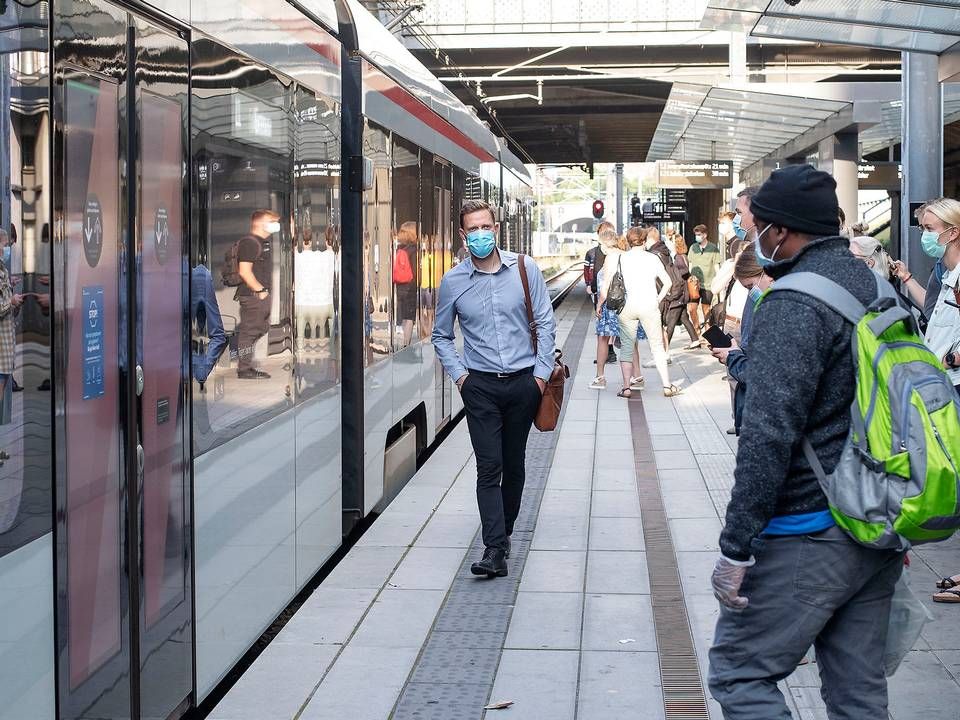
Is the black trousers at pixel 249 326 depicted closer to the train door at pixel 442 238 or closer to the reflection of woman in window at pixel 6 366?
the reflection of woman in window at pixel 6 366

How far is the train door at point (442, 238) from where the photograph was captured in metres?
10.5

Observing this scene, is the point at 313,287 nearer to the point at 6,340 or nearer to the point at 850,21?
the point at 6,340

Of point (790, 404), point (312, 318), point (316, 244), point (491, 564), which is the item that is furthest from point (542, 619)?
point (790, 404)

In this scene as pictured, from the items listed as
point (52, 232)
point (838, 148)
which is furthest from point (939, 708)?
point (838, 148)

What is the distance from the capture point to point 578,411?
1334 cm

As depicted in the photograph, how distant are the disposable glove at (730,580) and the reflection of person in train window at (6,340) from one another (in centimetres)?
155

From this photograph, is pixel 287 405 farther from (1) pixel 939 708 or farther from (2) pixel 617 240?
(2) pixel 617 240

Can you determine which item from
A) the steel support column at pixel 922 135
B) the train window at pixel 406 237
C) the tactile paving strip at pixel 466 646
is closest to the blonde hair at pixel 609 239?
the steel support column at pixel 922 135

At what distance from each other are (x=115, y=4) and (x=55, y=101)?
0.50m

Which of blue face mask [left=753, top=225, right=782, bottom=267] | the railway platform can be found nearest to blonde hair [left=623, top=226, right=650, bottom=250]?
the railway platform

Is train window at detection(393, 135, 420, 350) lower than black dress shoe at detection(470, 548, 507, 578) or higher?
higher

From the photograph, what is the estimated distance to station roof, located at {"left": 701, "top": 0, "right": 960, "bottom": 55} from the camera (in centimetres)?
Answer: 948

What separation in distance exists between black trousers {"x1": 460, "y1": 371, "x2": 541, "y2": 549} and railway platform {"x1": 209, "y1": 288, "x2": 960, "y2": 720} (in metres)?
0.30

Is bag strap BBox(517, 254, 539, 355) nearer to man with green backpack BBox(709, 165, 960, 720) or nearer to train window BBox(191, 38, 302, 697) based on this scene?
train window BBox(191, 38, 302, 697)
